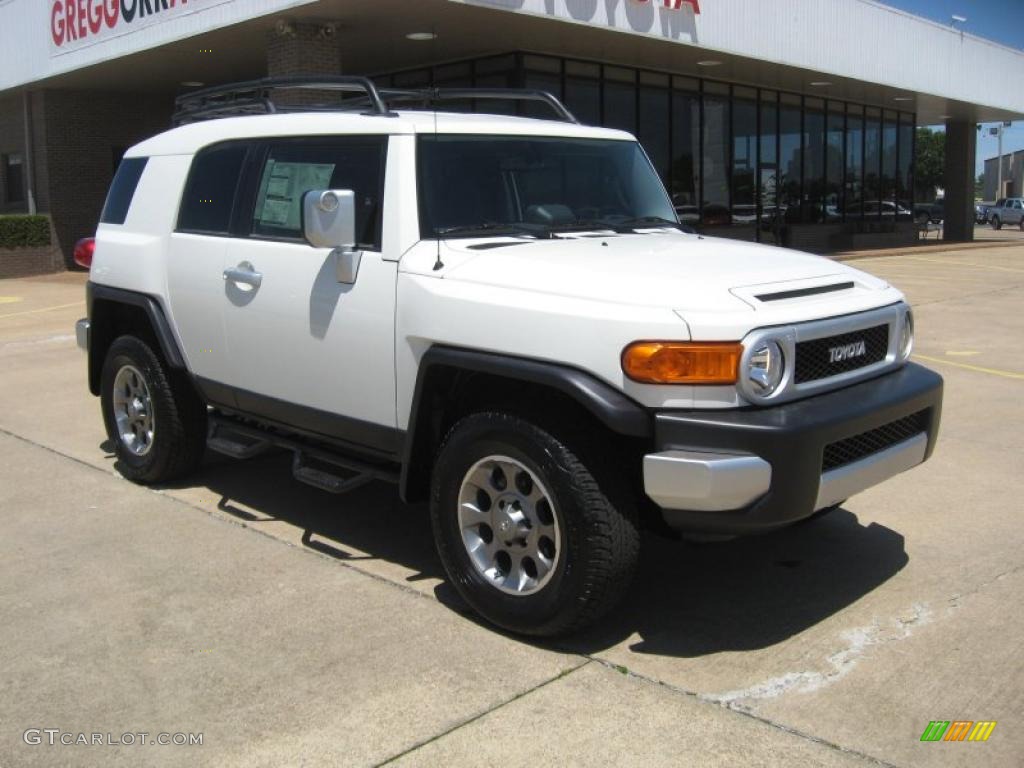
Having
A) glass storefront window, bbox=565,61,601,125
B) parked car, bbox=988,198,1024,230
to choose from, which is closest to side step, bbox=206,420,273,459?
glass storefront window, bbox=565,61,601,125

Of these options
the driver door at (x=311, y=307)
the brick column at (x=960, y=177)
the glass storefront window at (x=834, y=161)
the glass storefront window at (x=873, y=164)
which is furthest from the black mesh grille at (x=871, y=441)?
the brick column at (x=960, y=177)

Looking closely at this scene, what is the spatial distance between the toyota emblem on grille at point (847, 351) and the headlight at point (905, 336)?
337mm

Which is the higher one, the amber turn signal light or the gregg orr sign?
the gregg orr sign

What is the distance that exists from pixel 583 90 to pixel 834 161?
1152cm

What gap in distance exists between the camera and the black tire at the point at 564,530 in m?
3.67

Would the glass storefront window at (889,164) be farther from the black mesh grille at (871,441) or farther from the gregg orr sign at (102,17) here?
the black mesh grille at (871,441)

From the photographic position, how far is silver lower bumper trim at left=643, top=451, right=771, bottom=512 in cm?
345

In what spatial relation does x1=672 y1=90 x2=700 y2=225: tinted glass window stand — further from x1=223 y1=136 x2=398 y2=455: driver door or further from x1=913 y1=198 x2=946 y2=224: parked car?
x1=913 y1=198 x2=946 y2=224: parked car

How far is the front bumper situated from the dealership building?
12.0 m

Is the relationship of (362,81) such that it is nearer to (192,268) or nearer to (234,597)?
(192,268)

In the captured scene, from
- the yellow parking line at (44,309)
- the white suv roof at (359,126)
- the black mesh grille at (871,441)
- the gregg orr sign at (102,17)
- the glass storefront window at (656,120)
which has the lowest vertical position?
the yellow parking line at (44,309)

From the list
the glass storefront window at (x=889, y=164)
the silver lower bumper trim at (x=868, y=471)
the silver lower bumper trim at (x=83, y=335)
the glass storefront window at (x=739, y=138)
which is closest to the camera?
the silver lower bumper trim at (x=868, y=471)

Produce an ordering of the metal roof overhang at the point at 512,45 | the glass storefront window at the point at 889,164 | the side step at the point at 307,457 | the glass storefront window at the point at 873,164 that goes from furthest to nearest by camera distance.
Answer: the glass storefront window at the point at 889,164
the glass storefront window at the point at 873,164
the metal roof overhang at the point at 512,45
the side step at the point at 307,457

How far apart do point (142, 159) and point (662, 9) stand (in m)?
13.0
